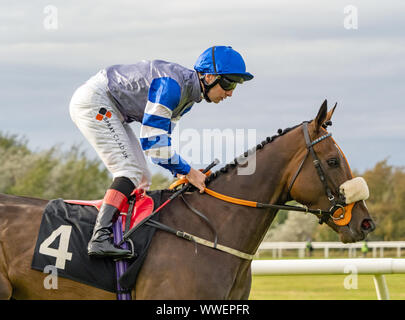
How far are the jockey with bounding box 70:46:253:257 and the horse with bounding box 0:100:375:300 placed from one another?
0.91 feet

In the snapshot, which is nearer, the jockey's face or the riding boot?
the riding boot

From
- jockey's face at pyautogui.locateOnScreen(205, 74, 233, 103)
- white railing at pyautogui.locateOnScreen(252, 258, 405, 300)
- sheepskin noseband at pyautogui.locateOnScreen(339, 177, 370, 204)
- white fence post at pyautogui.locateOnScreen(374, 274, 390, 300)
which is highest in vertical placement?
jockey's face at pyautogui.locateOnScreen(205, 74, 233, 103)

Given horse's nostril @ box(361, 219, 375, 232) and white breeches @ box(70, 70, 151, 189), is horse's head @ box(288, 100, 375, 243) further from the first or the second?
white breeches @ box(70, 70, 151, 189)

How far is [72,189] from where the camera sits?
3544 cm

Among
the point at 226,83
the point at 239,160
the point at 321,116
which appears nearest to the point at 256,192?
the point at 239,160

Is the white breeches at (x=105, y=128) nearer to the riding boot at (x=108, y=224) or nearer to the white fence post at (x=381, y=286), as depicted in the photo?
the riding boot at (x=108, y=224)

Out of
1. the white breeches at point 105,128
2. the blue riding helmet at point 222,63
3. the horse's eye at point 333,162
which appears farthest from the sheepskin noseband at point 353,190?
the white breeches at point 105,128

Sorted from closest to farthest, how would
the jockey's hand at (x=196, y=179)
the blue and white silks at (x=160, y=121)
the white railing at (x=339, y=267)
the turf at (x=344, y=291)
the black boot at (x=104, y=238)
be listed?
the black boot at (x=104, y=238)
the blue and white silks at (x=160, y=121)
the jockey's hand at (x=196, y=179)
the white railing at (x=339, y=267)
the turf at (x=344, y=291)

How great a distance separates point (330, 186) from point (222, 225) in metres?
0.77

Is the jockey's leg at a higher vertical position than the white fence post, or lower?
higher

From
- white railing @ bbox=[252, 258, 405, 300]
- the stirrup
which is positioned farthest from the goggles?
white railing @ bbox=[252, 258, 405, 300]

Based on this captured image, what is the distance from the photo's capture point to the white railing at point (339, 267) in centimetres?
540

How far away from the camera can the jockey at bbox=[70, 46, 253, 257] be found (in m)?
4.04
